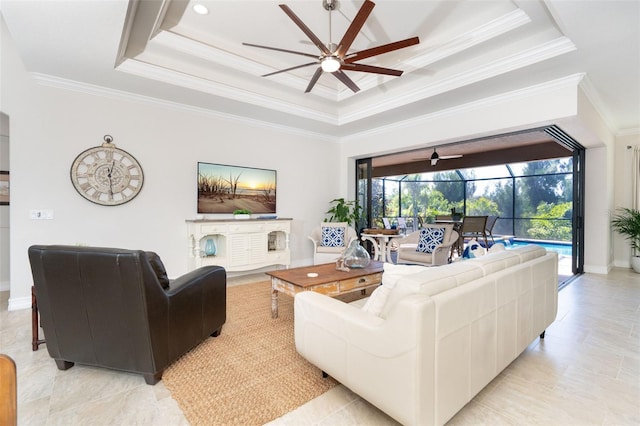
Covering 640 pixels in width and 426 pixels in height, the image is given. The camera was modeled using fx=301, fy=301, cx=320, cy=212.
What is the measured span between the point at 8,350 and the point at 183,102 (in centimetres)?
349

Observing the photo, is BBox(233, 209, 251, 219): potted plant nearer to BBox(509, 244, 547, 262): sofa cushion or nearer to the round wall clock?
the round wall clock

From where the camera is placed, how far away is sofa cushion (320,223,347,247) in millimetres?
5453

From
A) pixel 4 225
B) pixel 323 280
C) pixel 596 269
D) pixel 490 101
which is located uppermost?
pixel 490 101

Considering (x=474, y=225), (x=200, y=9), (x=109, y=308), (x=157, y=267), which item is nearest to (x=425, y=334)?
(x=157, y=267)

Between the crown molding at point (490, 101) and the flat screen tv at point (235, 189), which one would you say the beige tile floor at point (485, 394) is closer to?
the flat screen tv at point (235, 189)

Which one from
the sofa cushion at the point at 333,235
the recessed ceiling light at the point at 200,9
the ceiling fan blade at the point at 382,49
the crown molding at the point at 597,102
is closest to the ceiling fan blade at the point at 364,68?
the ceiling fan blade at the point at 382,49

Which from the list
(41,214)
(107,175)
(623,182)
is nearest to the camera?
(41,214)

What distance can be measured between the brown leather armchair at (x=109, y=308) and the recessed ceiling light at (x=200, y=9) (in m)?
2.40

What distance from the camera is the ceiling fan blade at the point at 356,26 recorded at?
7.26ft

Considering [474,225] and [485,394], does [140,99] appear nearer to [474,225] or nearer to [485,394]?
[485,394]

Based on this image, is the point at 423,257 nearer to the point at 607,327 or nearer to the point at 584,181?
the point at 607,327

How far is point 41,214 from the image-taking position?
3.67 meters

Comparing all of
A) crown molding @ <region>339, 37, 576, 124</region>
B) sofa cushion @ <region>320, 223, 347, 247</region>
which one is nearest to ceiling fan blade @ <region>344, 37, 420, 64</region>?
crown molding @ <region>339, 37, 576, 124</region>

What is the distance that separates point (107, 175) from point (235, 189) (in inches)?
70.7
